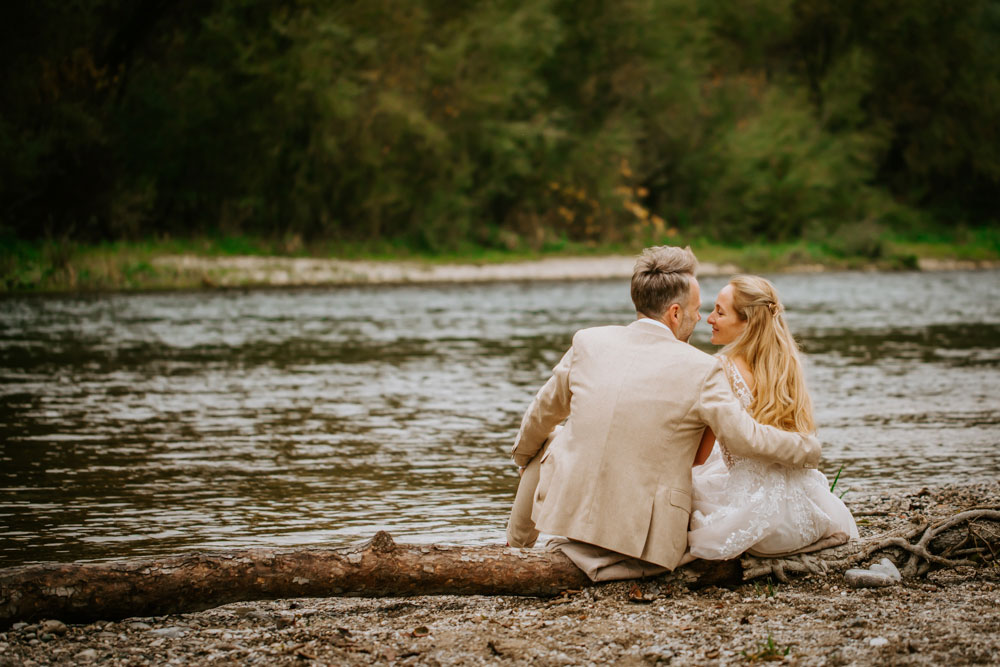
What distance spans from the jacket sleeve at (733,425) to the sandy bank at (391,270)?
24.3 metres

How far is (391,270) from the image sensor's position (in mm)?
A: 32469

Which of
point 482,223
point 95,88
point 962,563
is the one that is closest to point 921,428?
point 962,563

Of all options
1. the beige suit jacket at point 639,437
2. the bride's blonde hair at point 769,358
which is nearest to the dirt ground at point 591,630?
the beige suit jacket at point 639,437

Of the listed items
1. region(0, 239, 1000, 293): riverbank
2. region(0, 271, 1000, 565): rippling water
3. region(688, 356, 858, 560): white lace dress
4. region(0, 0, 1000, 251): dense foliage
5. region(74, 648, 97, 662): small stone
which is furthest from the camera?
region(0, 0, 1000, 251): dense foliage

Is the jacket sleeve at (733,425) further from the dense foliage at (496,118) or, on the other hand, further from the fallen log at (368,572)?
the dense foliage at (496,118)

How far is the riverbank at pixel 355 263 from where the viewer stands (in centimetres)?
2606

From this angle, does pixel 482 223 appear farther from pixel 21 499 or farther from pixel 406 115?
pixel 21 499

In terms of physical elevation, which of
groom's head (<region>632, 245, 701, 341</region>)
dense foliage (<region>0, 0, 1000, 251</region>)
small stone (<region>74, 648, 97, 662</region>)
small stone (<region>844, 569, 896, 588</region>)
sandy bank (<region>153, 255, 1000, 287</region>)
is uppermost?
dense foliage (<region>0, 0, 1000, 251</region>)

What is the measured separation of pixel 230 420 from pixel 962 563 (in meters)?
7.50

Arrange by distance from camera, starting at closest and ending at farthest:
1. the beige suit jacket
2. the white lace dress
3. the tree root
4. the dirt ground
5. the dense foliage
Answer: the dirt ground
the beige suit jacket
the white lace dress
the tree root
the dense foliage

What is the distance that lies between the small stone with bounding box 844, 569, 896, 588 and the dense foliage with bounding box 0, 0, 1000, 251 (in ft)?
84.5

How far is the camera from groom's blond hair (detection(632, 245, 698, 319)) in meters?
4.69

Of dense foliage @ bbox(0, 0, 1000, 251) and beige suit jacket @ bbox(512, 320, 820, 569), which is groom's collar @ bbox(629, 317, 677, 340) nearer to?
beige suit jacket @ bbox(512, 320, 820, 569)

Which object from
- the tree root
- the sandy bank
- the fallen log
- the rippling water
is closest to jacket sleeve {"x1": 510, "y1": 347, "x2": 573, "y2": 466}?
the fallen log
